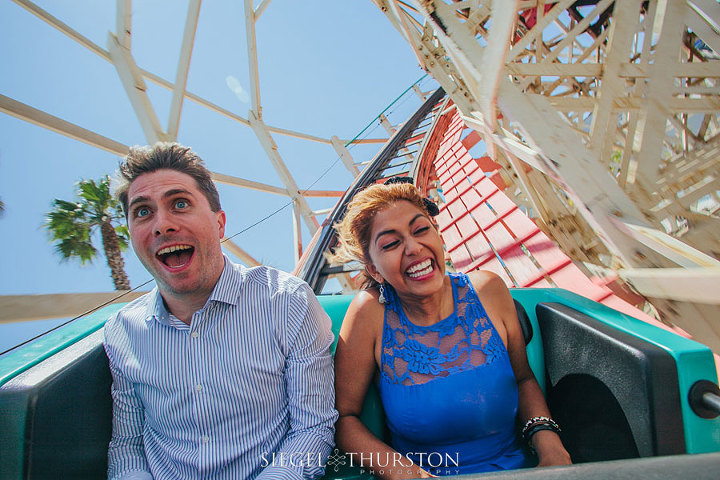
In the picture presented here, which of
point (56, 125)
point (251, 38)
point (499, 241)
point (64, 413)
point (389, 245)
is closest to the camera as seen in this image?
point (64, 413)

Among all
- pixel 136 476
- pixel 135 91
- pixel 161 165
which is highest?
pixel 135 91

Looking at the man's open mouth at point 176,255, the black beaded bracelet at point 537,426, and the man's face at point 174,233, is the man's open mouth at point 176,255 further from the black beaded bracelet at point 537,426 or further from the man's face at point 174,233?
the black beaded bracelet at point 537,426

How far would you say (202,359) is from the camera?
41.9 inches

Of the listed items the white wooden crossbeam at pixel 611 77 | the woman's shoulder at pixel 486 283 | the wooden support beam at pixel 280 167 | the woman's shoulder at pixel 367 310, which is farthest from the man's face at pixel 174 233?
the wooden support beam at pixel 280 167

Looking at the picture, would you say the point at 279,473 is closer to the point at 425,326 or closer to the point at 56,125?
the point at 425,326

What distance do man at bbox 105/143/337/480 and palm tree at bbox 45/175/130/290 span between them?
7303 mm

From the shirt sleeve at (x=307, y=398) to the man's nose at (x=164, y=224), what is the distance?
45 centimetres

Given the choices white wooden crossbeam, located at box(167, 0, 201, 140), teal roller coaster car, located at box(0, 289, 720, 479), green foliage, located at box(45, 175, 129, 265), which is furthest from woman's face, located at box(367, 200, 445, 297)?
green foliage, located at box(45, 175, 129, 265)

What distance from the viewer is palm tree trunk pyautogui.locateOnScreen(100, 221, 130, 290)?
24.8 feet

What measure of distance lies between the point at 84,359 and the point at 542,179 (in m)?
2.55

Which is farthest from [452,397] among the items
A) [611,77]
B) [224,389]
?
[611,77]

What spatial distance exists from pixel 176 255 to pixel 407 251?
0.78 meters

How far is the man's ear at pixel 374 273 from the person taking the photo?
1325 millimetres

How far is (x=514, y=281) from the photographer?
229 centimetres
